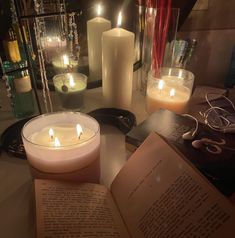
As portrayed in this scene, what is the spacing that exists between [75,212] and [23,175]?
13cm

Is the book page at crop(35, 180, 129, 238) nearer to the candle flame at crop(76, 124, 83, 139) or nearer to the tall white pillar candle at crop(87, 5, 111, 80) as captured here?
the candle flame at crop(76, 124, 83, 139)

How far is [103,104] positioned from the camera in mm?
624

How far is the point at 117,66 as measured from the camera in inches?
22.0

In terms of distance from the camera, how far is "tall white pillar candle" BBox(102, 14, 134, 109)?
54cm

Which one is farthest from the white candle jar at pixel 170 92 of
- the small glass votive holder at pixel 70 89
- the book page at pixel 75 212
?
the book page at pixel 75 212

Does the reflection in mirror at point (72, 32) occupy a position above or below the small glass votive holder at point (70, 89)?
above

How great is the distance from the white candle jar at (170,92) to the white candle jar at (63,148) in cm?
20

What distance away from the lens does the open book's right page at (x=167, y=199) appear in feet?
0.90

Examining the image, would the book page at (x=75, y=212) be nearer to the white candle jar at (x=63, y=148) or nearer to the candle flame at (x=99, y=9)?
the white candle jar at (x=63, y=148)

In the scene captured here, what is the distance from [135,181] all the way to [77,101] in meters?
0.28

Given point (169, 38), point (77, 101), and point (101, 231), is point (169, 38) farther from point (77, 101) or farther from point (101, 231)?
point (101, 231)

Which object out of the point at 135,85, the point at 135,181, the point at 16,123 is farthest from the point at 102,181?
the point at 135,85

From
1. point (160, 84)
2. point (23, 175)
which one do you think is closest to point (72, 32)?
point (160, 84)

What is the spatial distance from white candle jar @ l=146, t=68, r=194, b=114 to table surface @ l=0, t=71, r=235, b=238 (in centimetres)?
5
